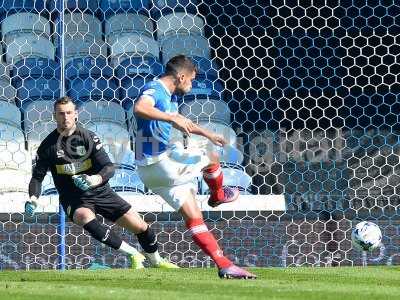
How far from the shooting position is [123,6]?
12.4 metres

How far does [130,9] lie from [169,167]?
6158mm

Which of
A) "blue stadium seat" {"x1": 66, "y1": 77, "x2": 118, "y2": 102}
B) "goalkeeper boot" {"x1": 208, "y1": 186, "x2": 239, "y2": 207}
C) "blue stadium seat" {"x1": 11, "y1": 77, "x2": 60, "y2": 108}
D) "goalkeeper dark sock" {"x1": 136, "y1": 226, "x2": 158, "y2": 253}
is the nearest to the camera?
"goalkeeper boot" {"x1": 208, "y1": 186, "x2": 239, "y2": 207}

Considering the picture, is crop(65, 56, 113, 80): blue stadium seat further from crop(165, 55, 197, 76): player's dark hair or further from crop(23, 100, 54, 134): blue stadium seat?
crop(165, 55, 197, 76): player's dark hair

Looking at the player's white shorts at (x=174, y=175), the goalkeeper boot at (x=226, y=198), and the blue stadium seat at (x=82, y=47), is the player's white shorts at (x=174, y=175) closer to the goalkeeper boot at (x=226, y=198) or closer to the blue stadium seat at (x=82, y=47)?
the goalkeeper boot at (x=226, y=198)

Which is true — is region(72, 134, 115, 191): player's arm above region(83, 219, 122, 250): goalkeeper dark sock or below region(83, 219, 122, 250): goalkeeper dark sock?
above

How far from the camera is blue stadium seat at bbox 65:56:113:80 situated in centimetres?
1077


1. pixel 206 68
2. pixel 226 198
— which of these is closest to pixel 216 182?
pixel 226 198

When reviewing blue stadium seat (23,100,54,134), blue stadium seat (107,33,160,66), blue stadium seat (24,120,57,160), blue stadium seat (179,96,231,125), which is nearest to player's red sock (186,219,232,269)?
blue stadium seat (24,120,57,160)

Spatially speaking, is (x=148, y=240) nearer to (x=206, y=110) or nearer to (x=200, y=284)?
(x=200, y=284)

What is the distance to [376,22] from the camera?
36.2ft

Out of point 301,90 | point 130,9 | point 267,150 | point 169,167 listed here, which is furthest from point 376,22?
point 169,167

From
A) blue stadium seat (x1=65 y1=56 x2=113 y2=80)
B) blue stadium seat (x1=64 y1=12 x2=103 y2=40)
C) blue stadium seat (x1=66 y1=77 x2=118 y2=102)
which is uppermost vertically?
blue stadium seat (x1=64 y1=12 x2=103 y2=40)

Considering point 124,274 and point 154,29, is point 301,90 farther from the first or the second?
point 124,274

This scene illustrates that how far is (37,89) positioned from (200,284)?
5444 mm
